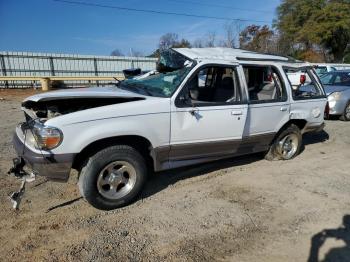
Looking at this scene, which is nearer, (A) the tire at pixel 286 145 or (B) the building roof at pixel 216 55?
(B) the building roof at pixel 216 55

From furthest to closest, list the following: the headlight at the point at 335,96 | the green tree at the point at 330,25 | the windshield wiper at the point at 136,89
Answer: the green tree at the point at 330,25 → the headlight at the point at 335,96 → the windshield wiper at the point at 136,89

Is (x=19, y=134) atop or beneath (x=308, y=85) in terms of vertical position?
beneath

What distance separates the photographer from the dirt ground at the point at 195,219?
3340 mm

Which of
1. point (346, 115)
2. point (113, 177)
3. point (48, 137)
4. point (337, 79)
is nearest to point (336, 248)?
point (113, 177)

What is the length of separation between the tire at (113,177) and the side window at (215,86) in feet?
4.74

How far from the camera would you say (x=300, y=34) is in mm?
44031

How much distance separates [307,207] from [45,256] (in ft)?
Answer: 10.5

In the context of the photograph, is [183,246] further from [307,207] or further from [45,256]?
[307,207]

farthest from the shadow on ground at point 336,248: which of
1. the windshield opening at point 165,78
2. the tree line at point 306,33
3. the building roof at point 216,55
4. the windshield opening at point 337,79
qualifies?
the tree line at point 306,33

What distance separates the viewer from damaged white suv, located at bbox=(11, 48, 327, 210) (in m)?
3.77

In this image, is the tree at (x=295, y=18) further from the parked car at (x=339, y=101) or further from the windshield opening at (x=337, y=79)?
the parked car at (x=339, y=101)

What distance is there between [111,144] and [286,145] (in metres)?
3.58

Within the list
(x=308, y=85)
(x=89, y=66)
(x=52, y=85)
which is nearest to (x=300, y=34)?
(x=89, y=66)

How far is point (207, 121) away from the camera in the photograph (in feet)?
15.1
